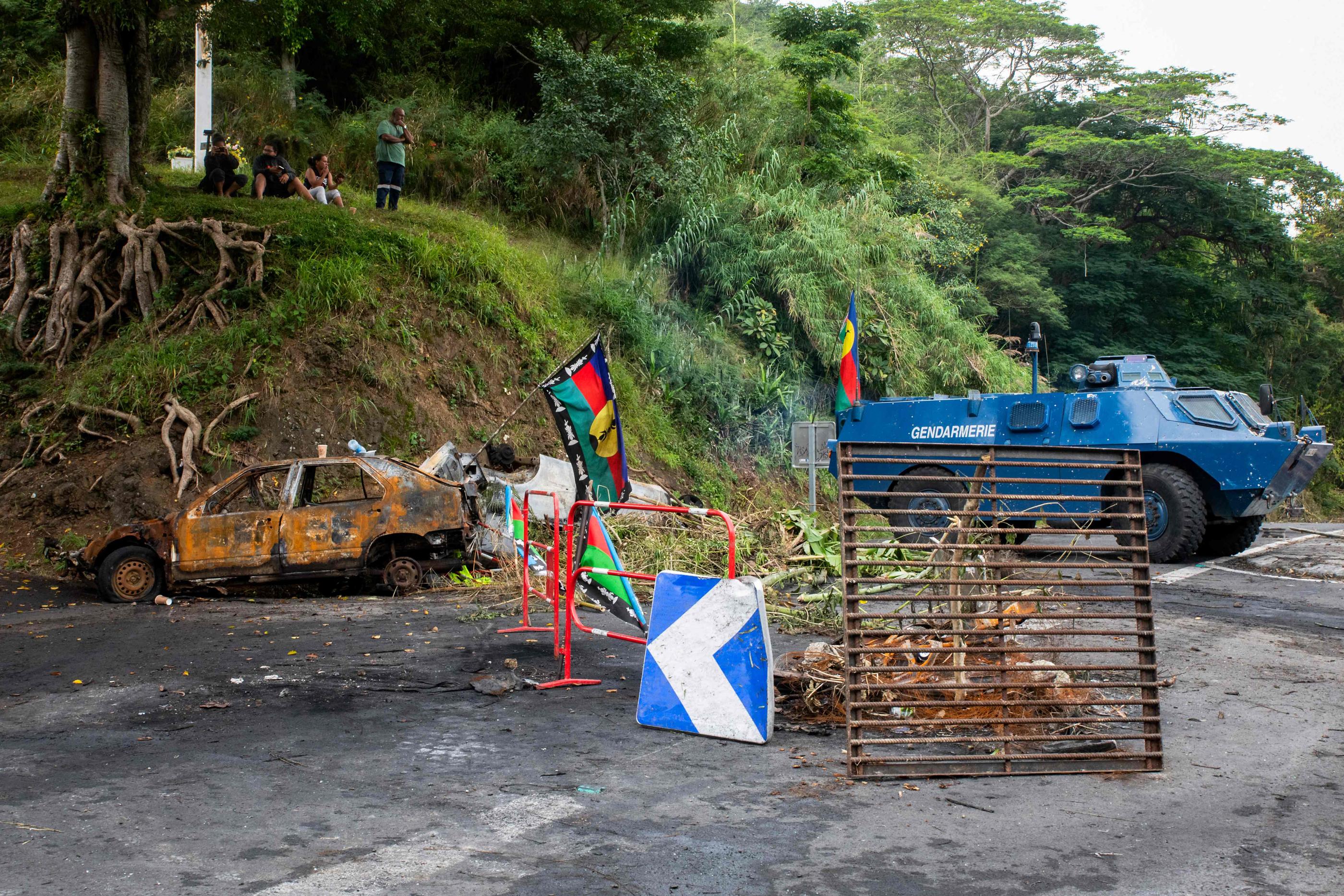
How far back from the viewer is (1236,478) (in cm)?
1301

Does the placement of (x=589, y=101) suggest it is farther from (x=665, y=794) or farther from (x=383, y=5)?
(x=665, y=794)

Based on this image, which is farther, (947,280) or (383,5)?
(947,280)

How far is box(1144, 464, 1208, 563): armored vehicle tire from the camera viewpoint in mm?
12961

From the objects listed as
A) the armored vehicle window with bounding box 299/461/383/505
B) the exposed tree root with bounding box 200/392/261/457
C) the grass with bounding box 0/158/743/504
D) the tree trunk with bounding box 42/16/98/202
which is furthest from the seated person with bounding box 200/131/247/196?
the armored vehicle window with bounding box 299/461/383/505

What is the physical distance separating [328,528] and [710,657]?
5975 millimetres

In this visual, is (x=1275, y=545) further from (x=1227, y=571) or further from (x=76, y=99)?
(x=76, y=99)

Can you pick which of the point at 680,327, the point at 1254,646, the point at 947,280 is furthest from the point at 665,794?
the point at 947,280

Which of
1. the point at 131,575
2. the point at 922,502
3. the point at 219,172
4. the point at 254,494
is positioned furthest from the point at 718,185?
the point at 131,575

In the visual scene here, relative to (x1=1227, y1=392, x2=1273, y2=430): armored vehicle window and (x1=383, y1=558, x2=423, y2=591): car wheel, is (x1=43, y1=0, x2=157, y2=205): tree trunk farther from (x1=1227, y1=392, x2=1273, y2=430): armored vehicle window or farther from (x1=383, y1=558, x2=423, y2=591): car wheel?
(x1=1227, y1=392, x2=1273, y2=430): armored vehicle window

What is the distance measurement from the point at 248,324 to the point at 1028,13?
31.5 metres

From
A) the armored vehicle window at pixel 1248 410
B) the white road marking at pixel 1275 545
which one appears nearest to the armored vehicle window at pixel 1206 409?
the armored vehicle window at pixel 1248 410

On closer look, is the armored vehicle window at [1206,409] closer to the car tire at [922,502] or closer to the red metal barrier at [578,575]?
the car tire at [922,502]

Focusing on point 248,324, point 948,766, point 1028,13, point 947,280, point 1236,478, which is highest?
point 1028,13

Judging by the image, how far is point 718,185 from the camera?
22516 mm
